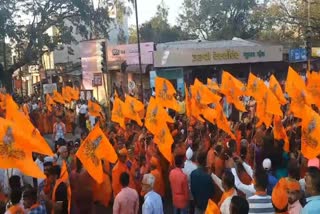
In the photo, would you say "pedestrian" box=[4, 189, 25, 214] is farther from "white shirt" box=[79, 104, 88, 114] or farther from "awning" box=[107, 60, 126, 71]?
"awning" box=[107, 60, 126, 71]

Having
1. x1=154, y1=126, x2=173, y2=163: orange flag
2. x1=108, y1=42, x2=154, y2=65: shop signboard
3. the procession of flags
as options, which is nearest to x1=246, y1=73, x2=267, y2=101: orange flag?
the procession of flags

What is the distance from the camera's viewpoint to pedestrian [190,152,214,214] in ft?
23.6

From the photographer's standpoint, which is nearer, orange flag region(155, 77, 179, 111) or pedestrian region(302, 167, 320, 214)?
pedestrian region(302, 167, 320, 214)

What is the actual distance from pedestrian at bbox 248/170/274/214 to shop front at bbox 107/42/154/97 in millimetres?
25278

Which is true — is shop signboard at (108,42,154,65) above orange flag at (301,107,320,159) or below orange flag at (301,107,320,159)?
above

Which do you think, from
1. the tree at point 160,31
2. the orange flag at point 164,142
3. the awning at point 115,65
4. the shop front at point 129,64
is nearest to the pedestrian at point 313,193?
the orange flag at point 164,142

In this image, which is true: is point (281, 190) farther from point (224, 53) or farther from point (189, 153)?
point (224, 53)

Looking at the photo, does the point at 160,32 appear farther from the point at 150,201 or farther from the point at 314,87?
the point at 150,201

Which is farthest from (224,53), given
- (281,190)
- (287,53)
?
(281,190)

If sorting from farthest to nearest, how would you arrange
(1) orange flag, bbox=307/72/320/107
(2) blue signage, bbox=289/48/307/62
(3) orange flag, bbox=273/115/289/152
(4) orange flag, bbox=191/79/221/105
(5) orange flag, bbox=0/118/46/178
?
(2) blue signage, bbox=289/48/307/62, (4) orange flag, bbox=191/79/221/105, (1) orange flag, bbox=307/72/320/107, (3) orange flag, bbox=273/115/289/152, (5) orange flag, bbox=0/118/46/178

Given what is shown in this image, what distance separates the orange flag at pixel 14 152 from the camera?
568 cm

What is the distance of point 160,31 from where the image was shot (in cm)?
5422

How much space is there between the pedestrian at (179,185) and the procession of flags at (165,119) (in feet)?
2.76

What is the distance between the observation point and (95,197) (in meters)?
8.08
